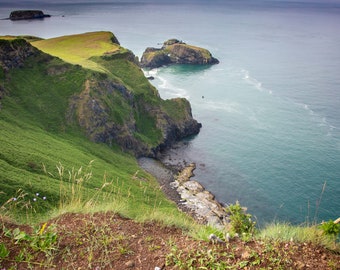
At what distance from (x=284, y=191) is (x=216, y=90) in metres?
66.9

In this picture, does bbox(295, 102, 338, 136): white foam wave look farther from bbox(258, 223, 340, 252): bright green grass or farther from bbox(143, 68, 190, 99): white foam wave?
bbox(258, 223, 340, 252): bright green grass

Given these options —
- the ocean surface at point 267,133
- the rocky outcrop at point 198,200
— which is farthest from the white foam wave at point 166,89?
the rocky outcrop at point 198,200

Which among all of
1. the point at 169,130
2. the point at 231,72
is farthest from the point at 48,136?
the point at 231,72

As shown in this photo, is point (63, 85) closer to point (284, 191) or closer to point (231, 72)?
point (284, 191)

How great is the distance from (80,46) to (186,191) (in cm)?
7218

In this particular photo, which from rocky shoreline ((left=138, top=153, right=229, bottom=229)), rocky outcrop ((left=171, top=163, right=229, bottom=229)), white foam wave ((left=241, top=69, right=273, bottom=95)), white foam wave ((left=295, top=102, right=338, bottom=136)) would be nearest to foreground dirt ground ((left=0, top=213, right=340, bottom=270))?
rocky shoreline ((left=138, top=153, right=229, bottom=229))

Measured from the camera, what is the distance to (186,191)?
60281 mm

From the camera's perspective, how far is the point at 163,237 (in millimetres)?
9531

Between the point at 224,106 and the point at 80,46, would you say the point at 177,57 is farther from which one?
the point at 224,106

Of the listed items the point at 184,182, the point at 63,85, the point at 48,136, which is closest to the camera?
the point at 48,136

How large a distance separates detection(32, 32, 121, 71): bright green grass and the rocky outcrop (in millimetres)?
43577

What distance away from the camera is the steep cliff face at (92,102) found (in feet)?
209

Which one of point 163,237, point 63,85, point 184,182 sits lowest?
point 184,182

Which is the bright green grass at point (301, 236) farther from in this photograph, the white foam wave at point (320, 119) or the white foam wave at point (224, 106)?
the white foam wave at point (224, 106)
